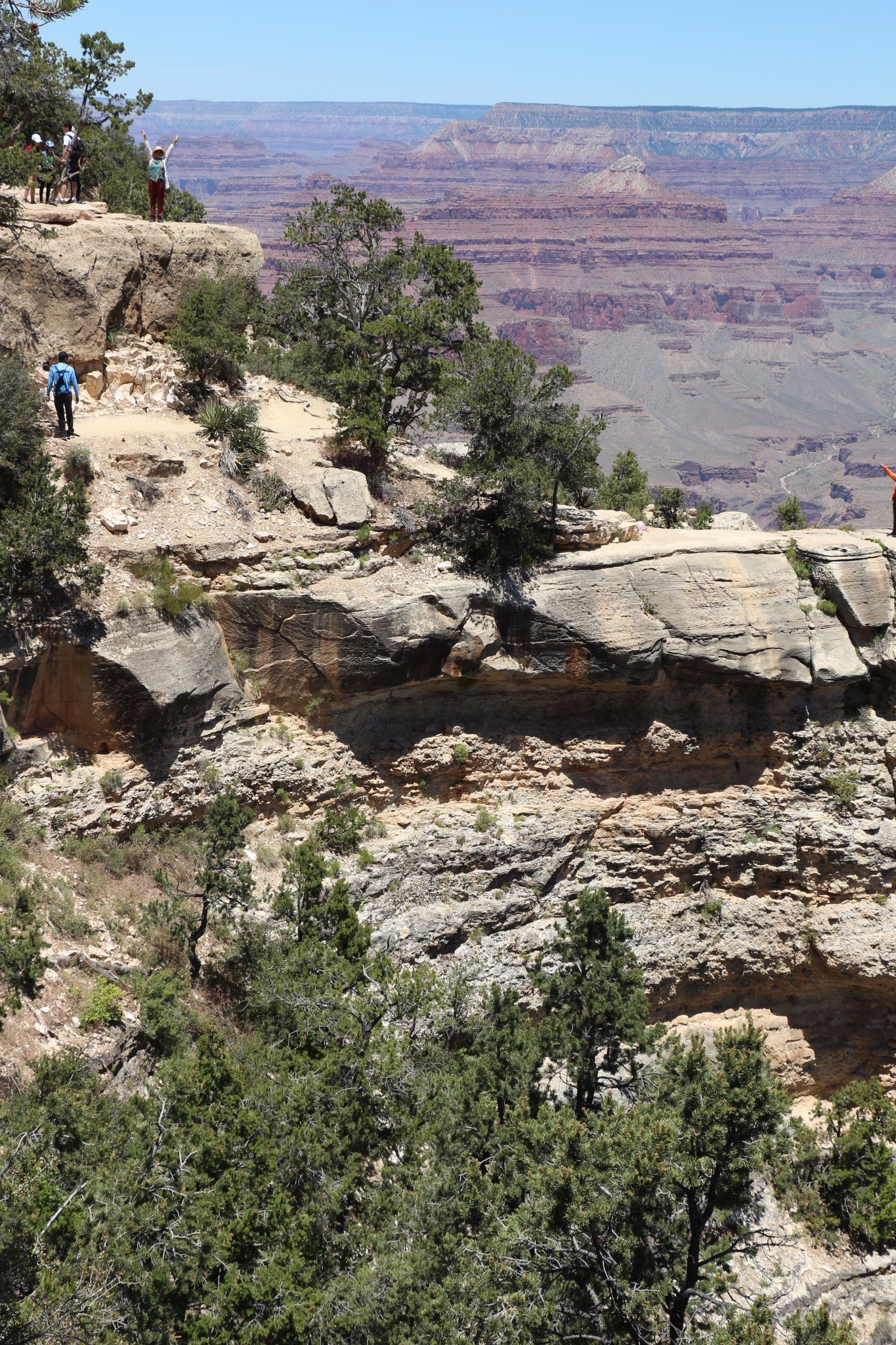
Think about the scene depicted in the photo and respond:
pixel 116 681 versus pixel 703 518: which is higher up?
pixel 703 518

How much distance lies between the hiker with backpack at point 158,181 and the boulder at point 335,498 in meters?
9.41

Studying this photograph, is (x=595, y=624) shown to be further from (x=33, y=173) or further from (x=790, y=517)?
(x=33, y=173)

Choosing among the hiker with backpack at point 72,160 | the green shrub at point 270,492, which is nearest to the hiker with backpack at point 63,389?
the green shrub at point 270,492

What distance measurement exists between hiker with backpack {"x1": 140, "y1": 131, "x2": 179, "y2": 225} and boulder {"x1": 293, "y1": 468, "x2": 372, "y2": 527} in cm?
941

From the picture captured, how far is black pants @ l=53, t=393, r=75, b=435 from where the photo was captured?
23.2 m

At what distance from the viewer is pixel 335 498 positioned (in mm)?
24875

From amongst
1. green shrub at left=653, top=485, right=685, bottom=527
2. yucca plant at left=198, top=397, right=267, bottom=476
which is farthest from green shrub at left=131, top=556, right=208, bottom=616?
green shrub at left=653, top=485, right=685, bottom=527

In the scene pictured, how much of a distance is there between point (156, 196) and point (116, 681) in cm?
1559

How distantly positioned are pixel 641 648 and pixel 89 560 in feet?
42.1

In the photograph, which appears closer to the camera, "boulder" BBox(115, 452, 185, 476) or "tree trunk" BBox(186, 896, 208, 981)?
"tree trunk" BBox(186, 896, 208, 981)

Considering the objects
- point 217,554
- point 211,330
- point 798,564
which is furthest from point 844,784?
point 211,330

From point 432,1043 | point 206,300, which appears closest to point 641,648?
point 432,1043

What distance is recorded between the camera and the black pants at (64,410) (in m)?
Answer: 23.2

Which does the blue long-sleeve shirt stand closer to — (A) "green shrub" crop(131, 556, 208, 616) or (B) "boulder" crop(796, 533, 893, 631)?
(A) "green shrub" crop(131, 556, 208, 616)
